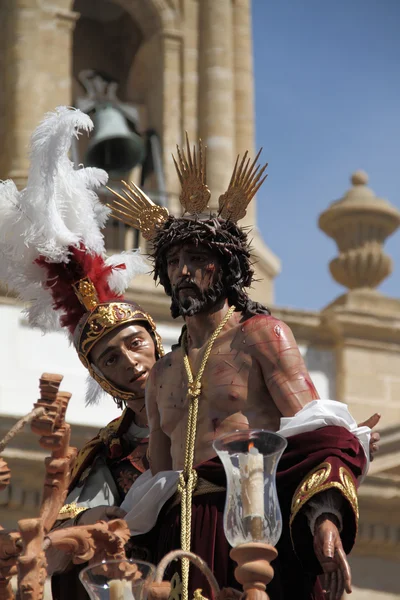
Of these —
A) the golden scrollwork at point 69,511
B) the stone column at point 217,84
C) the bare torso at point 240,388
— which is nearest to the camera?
the bare torso at point 240,388

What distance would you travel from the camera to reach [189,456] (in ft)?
25.1

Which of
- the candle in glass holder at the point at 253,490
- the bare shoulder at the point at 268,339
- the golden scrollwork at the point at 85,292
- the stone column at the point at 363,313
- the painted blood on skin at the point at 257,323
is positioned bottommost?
the candle in glass holder at the point at 253,490

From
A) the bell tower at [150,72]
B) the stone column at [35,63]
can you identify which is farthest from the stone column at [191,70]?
the stone column at [35,63]

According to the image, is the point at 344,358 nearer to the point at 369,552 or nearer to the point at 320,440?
the point at 369,552

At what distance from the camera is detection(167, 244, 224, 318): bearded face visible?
779cm

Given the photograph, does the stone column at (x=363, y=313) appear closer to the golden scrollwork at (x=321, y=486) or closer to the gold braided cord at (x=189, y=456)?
the gold braided cord at (x=189, y=456)

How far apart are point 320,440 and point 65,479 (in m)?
0.98

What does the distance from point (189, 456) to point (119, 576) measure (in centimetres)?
93

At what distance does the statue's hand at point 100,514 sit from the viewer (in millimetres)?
7844

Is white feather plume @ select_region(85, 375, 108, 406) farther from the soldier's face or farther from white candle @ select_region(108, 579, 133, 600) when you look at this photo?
white candle @ select_region(108, 579, 133, 600)

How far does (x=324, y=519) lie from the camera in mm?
7168

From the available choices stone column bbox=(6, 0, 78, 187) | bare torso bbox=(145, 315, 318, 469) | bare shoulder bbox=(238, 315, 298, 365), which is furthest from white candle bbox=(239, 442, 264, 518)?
stone column bbox=(6, 0, 78, 187)

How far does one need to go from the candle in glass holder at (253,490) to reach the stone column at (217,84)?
1795 centimetres

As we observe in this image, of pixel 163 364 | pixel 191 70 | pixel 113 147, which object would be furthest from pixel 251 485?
pixel 191 70
